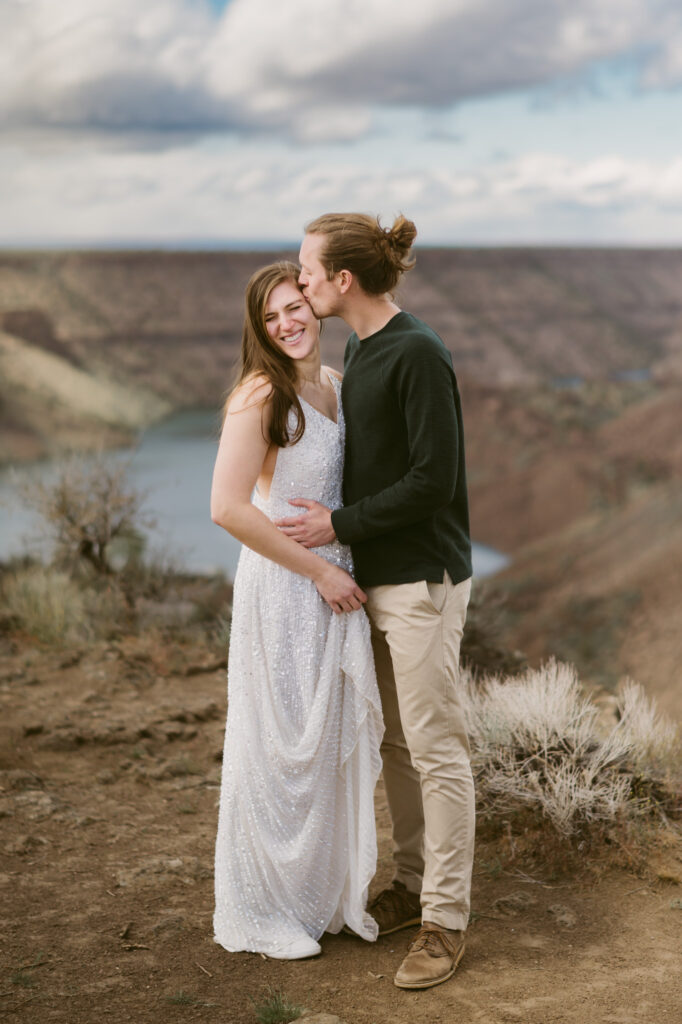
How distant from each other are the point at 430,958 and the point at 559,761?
4.47ft

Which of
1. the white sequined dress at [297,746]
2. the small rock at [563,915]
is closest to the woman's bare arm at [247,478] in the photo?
the white sequined dress at [297,746]

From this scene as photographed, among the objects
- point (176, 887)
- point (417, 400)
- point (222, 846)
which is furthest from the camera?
point (176, 887)

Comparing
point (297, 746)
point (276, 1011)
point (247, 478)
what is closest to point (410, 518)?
point (247, 478)

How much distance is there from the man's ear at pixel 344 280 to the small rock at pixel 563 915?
225 centimetres

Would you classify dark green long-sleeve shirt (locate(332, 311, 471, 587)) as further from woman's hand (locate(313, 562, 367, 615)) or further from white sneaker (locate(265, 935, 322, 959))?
white sneaker (locate(265, 935, 322, 959))

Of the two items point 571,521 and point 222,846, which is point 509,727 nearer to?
point 222,846

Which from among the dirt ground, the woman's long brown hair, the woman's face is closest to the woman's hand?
the woman's long brown hair

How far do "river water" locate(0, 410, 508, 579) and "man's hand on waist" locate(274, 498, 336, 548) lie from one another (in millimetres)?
444

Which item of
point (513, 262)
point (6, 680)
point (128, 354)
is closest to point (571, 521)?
point (128, 354)

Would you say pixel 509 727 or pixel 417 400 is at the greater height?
pixel 417 400

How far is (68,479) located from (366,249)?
577 centimetres

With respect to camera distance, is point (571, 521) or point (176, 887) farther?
point (571, 521)

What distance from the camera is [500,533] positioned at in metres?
27.9

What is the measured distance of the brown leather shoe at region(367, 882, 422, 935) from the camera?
3.31 meters
